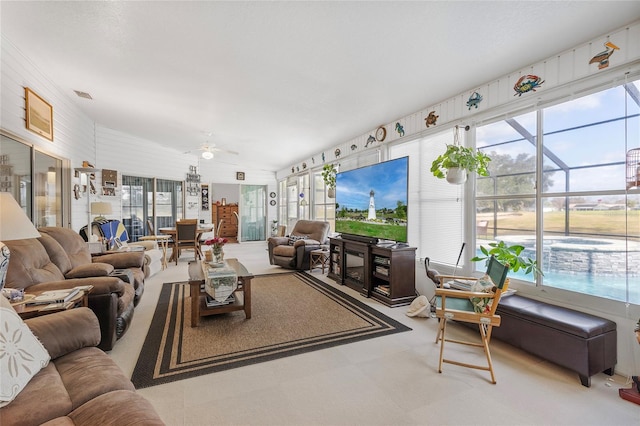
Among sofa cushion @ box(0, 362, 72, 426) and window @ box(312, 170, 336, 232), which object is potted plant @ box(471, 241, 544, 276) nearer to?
sofa cushion @ box(0, 362, 72, 426)

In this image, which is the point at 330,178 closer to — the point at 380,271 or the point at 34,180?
the point at 380,271

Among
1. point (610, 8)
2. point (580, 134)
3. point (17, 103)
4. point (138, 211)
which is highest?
point (610, 8)

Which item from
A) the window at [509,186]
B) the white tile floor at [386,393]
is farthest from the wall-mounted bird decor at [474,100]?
the white tile floor at [386,393]

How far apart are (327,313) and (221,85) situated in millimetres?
3151

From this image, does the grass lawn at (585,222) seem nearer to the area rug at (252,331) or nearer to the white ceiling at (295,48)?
the white ceiling at (295,48)

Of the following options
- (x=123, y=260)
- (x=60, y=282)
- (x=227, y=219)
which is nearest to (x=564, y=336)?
(x=60, y=282)

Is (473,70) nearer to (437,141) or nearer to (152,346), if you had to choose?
(437,141)

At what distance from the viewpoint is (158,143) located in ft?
25.6

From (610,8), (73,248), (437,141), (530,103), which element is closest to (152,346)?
(73,248)

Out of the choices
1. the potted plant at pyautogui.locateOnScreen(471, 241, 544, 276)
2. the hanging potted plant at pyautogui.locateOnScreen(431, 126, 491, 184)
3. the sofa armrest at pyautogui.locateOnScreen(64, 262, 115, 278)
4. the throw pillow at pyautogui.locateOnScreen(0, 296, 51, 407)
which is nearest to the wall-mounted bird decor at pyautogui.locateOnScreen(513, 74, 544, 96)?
the hanging potted plant at pyautogui.locateOnScreen(431, 126, 491, 184)

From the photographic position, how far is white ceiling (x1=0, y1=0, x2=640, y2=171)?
7.31 feet

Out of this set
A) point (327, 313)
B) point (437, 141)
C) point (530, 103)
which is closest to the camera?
point (530, 103)

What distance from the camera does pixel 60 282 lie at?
2418mm

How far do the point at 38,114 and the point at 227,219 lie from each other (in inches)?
293
